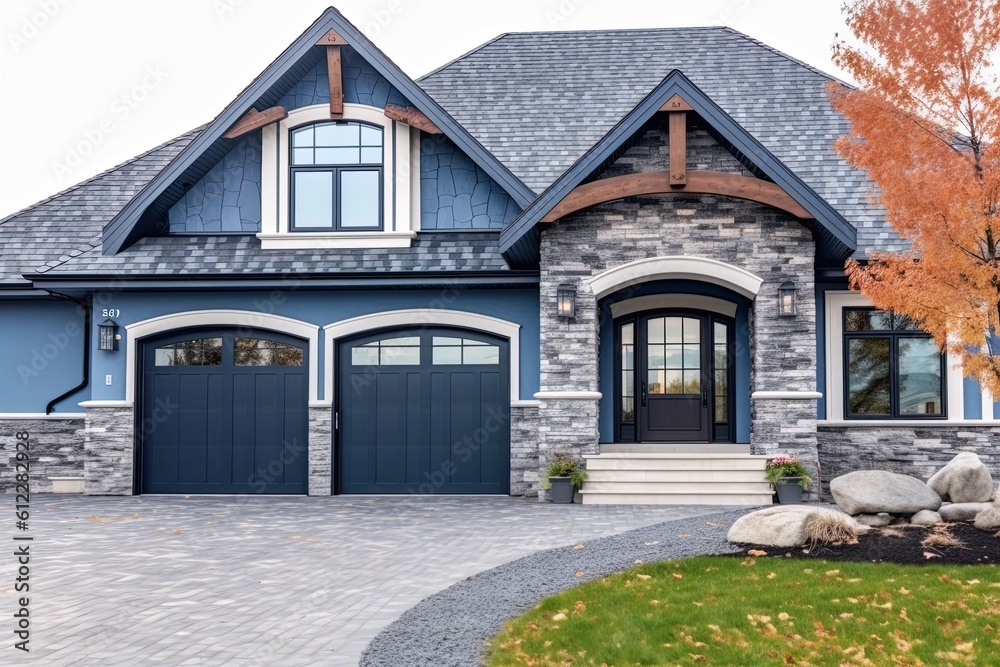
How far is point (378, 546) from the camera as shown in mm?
9578

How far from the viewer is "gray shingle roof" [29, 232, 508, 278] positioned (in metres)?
14.2

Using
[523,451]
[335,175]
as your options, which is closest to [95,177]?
[335,175]

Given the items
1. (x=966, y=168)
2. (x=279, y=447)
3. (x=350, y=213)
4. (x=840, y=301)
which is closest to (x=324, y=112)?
(x=350, y=213)

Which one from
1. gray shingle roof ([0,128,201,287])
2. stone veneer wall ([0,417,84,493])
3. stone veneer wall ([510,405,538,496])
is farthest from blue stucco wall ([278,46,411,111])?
stone veneer wall ([0,417,84,493])

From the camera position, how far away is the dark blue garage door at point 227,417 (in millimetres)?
14680

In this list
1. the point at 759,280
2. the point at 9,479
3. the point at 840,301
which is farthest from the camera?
the point at 9,479

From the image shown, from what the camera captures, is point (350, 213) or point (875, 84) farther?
point (350, 213)

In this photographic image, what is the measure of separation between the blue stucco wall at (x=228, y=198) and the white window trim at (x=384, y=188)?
0.20 metres

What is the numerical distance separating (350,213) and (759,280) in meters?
6.04

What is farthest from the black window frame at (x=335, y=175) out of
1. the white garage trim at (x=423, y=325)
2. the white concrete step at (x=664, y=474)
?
the white concrete step at (x=664, y=474)

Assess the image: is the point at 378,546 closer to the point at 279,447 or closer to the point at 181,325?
the point at 279,447

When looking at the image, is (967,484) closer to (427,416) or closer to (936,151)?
(936,151)

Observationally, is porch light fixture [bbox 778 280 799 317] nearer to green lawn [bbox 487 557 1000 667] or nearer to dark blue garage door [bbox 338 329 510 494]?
dark blue garage door [bbox 338 329 510 494]

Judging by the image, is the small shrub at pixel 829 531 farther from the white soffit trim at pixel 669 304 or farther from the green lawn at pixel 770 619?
the white soffit trim at pixel 669 304
